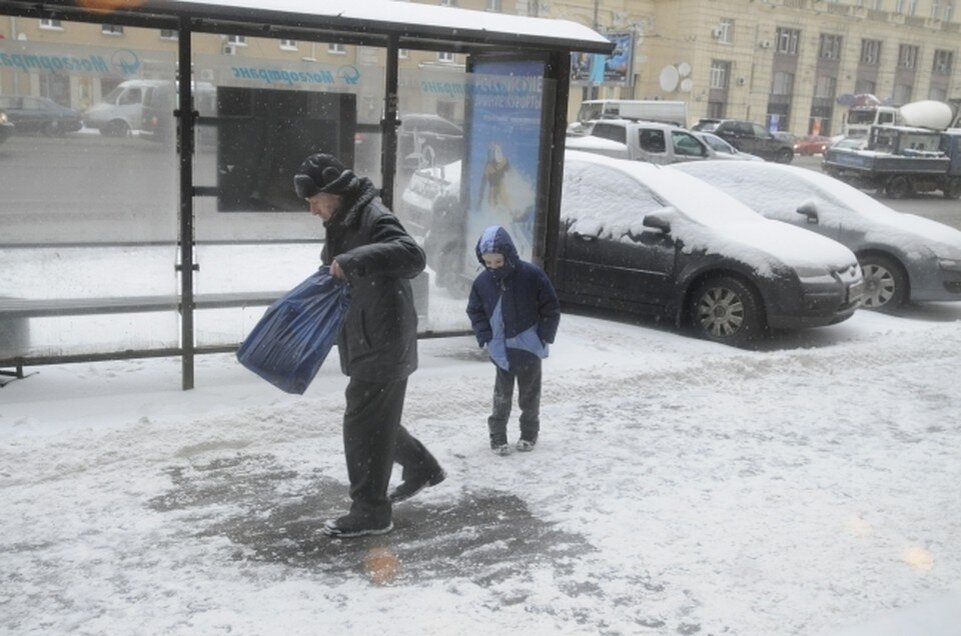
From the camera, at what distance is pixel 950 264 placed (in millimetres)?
10508

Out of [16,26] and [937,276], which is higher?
[16,26]

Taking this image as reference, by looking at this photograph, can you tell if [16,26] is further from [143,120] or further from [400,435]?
[400,435]

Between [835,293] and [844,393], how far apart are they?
1.66m

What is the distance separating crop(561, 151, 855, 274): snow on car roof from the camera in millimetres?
8891

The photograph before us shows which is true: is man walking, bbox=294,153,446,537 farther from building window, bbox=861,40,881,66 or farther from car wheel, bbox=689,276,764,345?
building window, bbox=861,40,881,66

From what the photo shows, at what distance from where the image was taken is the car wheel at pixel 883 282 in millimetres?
10727

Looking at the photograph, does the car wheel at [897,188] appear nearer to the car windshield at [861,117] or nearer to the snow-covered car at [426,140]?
the car windshield at [861,117]

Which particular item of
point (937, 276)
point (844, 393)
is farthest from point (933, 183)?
point (844, 393)

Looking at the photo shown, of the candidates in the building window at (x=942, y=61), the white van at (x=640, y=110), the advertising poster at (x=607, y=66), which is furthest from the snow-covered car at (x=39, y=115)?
the building window at (x=942, y=61)

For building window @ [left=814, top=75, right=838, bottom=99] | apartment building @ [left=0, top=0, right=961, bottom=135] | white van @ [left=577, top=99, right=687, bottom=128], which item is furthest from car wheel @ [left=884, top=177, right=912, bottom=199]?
building window @ [left=814, top=75, right=838, bottom=99]

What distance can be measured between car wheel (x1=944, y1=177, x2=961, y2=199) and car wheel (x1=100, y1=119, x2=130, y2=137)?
2859 centimetres

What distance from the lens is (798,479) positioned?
220 inches

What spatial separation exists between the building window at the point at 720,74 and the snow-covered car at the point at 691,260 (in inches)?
2072

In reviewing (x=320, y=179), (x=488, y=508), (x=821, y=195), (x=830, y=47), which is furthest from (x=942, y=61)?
(x=320, y=179)
